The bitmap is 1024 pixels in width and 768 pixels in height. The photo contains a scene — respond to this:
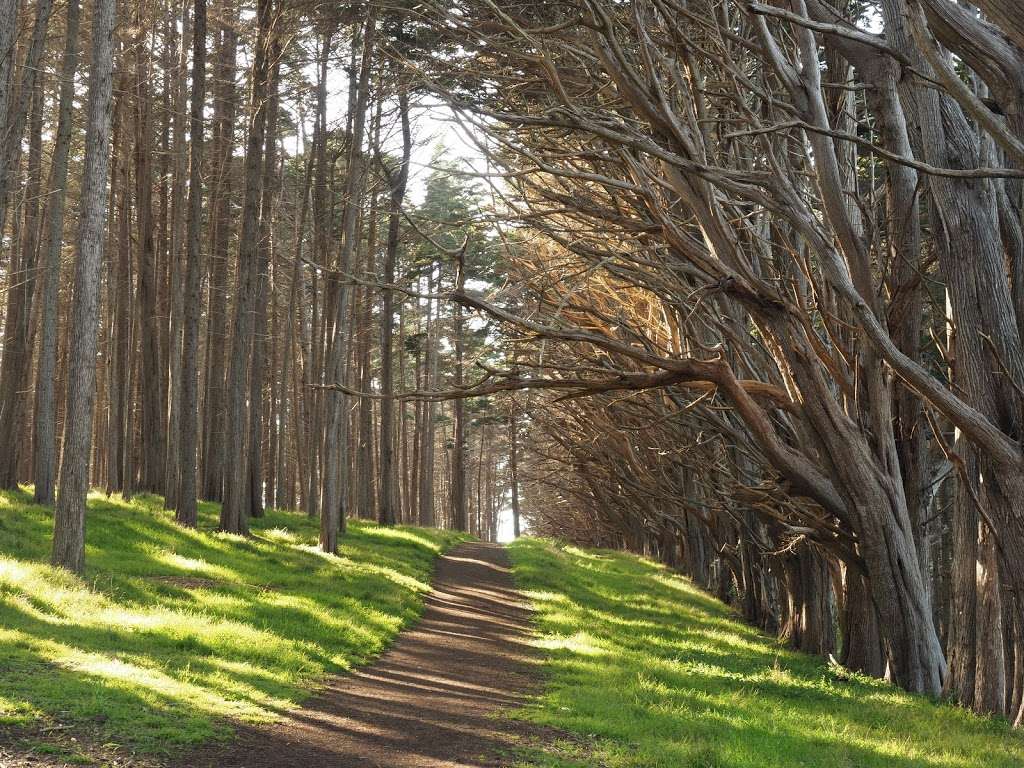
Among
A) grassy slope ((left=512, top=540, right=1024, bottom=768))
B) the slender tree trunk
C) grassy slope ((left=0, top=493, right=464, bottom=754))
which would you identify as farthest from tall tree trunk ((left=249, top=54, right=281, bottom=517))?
grassy slope ((left=512, top=540, right=1024, bottom=768))

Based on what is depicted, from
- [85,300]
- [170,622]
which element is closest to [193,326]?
[85,300]

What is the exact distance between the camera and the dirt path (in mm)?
6215

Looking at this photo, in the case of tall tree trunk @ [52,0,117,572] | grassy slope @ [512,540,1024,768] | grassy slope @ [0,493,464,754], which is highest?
tall tree trunk @ [52,0,117,572]

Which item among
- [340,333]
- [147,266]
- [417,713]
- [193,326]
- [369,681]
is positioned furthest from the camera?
[147,266]

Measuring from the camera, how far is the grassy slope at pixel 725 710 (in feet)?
21.3

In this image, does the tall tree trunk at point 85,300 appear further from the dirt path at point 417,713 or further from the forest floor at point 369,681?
the dirt path at point 417,713

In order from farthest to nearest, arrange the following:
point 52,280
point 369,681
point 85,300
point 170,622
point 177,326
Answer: point 177,326 < point 52,280 < point 85,300 < point 170,622 < point 369,681

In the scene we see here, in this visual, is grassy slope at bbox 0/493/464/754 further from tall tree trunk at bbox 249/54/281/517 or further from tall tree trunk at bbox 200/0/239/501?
tall tree trunk at bbox 200/0/239/501

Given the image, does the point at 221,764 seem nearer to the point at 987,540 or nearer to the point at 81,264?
the point at 987,540

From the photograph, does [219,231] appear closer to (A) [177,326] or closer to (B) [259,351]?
(B) [259,351]

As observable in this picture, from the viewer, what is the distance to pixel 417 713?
7.87 metres

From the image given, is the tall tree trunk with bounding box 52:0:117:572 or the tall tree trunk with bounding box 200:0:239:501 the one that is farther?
the tall tree trunk with bounding box 200:0:239:501

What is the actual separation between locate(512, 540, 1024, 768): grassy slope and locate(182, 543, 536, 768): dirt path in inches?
17.8

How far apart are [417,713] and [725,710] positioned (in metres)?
2.70
